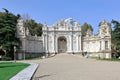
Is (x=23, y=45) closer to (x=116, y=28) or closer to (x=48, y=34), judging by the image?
(x=48, y=34)

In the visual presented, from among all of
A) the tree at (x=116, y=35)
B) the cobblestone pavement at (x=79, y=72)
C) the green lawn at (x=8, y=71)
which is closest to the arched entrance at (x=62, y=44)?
the tree at (x=116, y=35)

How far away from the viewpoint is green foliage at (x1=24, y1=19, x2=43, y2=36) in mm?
86037

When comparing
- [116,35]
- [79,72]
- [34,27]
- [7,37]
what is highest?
[34,27]

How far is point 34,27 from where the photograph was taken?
88250mm

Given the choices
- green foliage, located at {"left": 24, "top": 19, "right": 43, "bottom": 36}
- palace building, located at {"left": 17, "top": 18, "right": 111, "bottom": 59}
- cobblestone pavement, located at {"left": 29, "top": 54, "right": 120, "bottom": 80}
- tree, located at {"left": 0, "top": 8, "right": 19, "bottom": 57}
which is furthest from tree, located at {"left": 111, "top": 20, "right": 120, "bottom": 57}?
green foliage, located at {"left": 24, "top": 19, "right": 43, "bottom": 36}

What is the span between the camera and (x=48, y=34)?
7281cm

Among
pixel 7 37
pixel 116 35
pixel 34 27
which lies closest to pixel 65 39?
pixel 34 27

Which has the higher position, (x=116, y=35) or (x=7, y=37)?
(x=116, y=35)

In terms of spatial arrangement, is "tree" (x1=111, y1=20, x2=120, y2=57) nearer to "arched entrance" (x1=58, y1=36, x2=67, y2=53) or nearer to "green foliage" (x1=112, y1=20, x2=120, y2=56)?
"green foliage" (x1=112, y1=20, x2=120, y2=56)

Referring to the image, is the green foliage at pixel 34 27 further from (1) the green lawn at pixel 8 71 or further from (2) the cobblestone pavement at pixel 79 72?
(1) the green lawn at pixel 8 71

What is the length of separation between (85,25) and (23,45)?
49174 mm

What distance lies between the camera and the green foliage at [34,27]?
86037 millimetres

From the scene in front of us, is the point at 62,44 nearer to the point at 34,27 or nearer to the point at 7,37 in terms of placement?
the point at 34,27

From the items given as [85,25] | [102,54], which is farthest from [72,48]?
[85,25]
